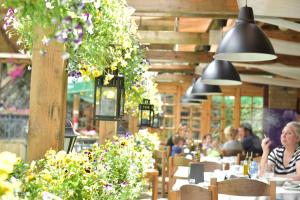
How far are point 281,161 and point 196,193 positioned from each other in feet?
9.30

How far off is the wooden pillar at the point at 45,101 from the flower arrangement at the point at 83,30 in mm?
96

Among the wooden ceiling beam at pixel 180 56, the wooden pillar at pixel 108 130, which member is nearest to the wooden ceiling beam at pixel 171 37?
the wooden ceiling beam at pixel 180 56

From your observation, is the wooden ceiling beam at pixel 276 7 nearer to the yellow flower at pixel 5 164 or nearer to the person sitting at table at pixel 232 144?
the yellow flower at pixel 5 164

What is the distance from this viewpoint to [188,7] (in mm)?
5418

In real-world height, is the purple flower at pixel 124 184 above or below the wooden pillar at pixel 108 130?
below

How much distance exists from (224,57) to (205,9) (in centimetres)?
127

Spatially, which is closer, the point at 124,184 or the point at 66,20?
the point at 66,20

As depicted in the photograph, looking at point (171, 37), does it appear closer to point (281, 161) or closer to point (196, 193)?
point (281, 161)

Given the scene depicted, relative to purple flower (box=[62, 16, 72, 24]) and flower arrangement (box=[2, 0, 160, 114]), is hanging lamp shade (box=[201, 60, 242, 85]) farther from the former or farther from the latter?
purple flower (box=[62, 16, 72, 24])

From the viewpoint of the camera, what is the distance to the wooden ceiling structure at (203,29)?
532 cm

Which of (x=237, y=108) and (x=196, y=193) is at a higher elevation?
(x=237, y=108)

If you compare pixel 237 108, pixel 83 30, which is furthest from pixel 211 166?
pixel 237 108

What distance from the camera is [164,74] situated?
1419cm

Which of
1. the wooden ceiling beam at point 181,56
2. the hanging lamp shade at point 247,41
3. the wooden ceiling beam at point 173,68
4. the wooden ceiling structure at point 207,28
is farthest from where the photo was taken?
the wooden ceiling beam at point 173,68
